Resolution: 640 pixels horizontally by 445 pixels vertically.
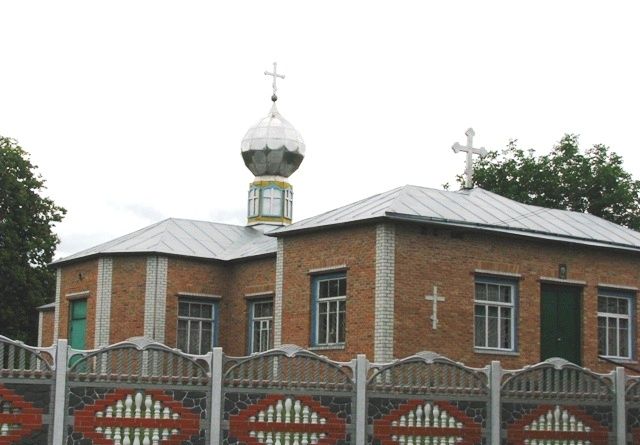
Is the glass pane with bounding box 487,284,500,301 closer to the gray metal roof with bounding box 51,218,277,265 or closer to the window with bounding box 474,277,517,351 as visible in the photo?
the window with bounding box 474,277,517,351

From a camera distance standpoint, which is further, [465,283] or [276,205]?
[276,205]

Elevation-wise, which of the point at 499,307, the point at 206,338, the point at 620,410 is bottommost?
the point at 620,410

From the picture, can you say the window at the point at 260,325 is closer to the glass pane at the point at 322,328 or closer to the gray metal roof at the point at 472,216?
the gray metal roof at the point at 472,216

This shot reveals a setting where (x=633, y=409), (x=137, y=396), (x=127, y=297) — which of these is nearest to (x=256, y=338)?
(x=127, y=297)

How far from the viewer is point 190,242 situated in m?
27.3

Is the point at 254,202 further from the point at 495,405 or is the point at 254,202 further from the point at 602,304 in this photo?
the point at 495,405

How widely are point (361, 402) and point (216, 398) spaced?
1.66 m

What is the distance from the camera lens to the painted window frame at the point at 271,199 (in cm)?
3197

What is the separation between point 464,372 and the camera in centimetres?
1319

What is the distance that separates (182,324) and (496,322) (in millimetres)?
8108

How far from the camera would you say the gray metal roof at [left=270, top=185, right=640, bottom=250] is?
20.7 m

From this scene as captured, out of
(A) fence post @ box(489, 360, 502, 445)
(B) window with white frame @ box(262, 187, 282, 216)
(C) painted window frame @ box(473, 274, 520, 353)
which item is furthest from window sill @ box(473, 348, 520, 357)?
(B) window with white frame @ box(262, 187, 282, 216)

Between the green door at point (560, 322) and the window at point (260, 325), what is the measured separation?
20.2ft

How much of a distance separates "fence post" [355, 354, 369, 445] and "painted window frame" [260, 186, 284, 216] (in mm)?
19512
